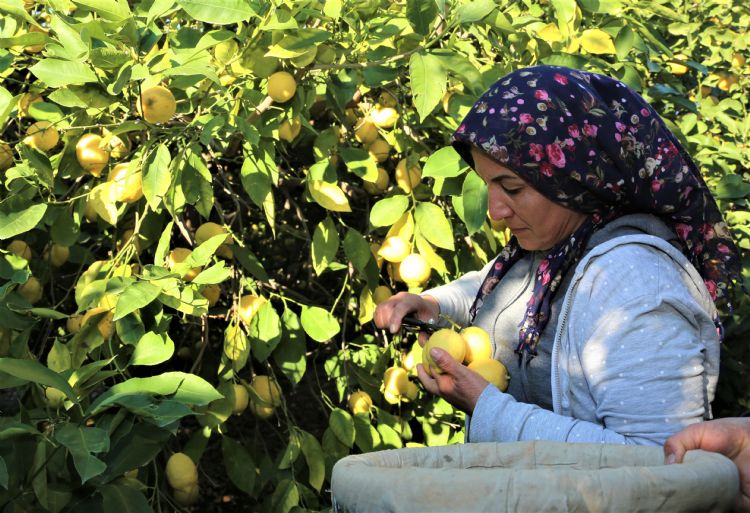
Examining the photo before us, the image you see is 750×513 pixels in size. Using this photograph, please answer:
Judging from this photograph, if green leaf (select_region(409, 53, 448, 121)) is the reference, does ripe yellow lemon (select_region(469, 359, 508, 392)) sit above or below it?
below

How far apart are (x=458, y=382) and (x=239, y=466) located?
880 mm

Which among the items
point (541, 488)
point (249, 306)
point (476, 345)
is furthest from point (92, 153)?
point (541, 488)

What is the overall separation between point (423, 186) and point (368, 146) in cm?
19

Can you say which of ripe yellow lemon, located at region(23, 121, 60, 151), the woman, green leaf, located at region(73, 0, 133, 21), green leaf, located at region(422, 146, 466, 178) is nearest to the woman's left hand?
the woman

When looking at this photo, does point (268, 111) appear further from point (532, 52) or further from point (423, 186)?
point (532, 52)

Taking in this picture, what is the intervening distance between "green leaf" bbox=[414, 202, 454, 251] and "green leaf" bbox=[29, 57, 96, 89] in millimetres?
891

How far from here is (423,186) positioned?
2.49 m

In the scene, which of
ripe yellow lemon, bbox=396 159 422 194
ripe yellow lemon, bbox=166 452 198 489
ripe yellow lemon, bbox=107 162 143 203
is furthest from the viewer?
ripe yellow lemon, bbox=396 159 422 194

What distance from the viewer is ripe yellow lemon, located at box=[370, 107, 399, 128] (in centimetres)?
249

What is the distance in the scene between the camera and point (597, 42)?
2.29 meters

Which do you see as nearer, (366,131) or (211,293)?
(211,293)

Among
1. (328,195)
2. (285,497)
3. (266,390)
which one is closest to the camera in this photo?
(328,195)

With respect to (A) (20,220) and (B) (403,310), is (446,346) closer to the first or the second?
(B) (403,310)

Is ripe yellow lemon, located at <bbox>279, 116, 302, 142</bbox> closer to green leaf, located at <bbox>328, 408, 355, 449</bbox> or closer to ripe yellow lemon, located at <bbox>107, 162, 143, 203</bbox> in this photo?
ripe yellow lemon, located at <bbox>107, 162, 143, 203</bbox>
